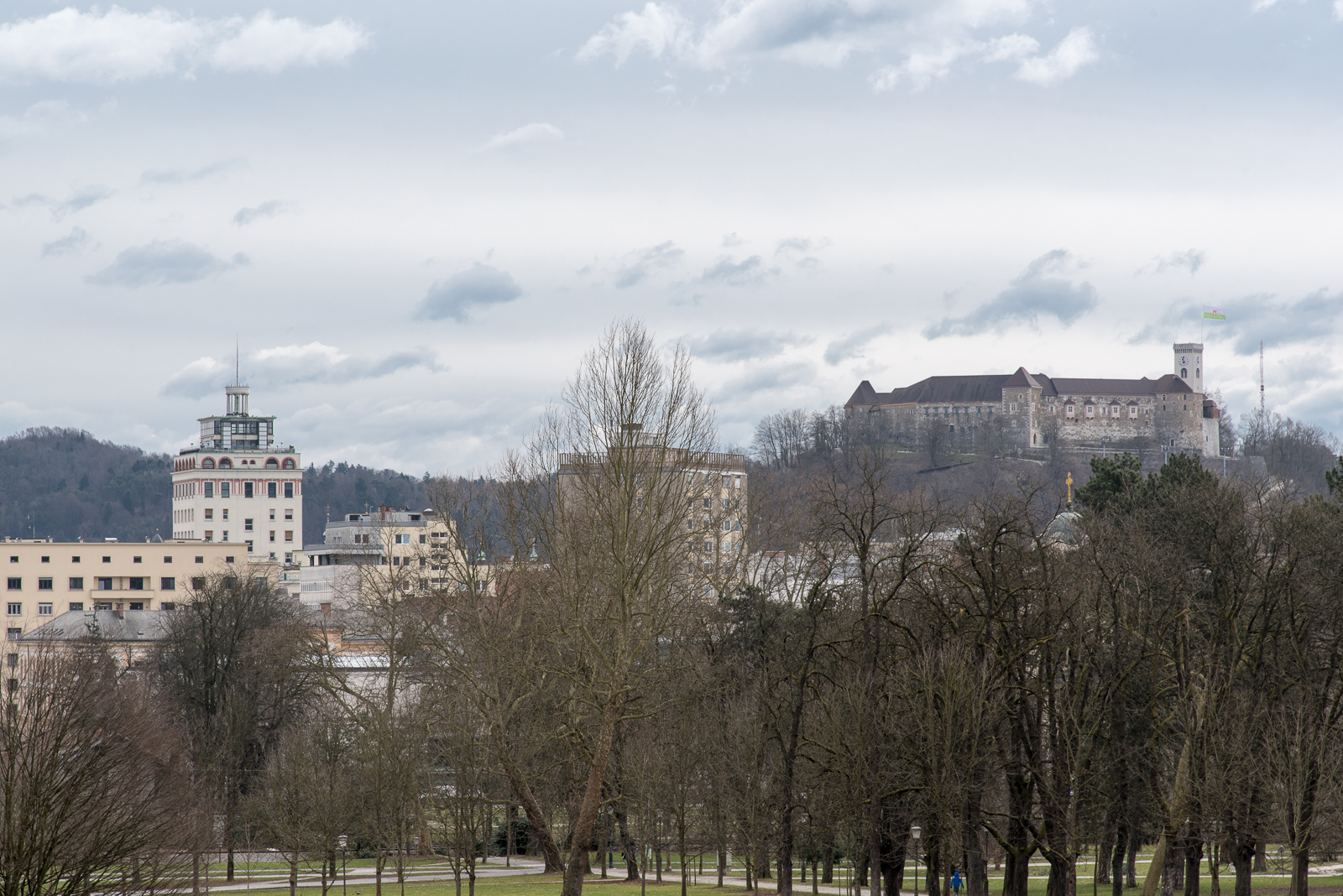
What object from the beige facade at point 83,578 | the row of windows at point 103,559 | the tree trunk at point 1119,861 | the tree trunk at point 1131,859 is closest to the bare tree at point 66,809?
the tree trunk at point 1119,861

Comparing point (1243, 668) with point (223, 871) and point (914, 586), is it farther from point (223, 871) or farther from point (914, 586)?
point (223, 871)

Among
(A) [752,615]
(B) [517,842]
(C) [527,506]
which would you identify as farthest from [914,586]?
(B) [517,842]

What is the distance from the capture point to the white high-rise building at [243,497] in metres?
190

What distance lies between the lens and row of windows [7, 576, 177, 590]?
431 ft

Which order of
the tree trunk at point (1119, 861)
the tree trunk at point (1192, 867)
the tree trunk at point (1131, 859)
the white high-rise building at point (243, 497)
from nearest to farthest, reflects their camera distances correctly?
the tree trunk at point (1192, 867) < the tree trunk at point (1119, 861) < the tree trunk at point (1131, 859) < the white high-rise building at point (243, 497)

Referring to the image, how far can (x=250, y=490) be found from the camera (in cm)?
19162

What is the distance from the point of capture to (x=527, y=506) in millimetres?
41000

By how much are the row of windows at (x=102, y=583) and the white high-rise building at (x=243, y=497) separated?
170 ft

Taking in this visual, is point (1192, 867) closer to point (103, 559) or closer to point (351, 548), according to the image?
point (103, 559)

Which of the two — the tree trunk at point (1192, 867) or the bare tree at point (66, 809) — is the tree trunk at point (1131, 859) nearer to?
the tree trunk at point (1192, 867)

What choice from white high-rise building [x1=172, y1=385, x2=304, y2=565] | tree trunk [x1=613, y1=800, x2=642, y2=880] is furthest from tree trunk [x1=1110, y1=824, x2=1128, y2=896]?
white high-rise building [x1=172, y1=385, x2=304, y2=565]

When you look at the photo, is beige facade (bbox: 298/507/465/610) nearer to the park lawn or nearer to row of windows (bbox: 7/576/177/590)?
row of windows (bbox: 7/576/177/590)

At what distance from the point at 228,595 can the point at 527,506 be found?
27.2 metres

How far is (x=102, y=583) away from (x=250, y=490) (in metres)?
59.1
